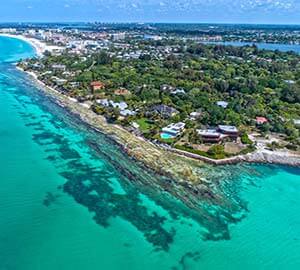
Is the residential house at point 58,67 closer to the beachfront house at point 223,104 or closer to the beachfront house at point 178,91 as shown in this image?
the beachfront house at point 178,91

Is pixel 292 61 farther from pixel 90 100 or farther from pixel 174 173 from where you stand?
pixel 174 173

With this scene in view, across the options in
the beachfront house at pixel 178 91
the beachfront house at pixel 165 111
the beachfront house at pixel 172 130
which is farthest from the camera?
the beachfront house at pixel 178 91

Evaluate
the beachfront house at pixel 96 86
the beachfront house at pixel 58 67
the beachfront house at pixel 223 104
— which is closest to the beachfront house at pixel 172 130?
the beachfront house at pixel 223 104

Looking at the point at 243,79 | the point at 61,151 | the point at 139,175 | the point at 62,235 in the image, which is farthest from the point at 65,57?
the point at 62,235

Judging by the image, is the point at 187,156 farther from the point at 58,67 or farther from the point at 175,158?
the point at 58,67

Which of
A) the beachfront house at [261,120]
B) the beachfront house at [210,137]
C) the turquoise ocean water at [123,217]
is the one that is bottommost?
the turquoise ocean water at [123,217]

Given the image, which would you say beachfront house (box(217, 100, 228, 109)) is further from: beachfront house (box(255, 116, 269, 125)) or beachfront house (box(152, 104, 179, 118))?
beachfront house (box(152, 104, 179, 118))

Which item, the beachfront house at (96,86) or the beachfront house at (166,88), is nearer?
the beachfront house at (166,88)

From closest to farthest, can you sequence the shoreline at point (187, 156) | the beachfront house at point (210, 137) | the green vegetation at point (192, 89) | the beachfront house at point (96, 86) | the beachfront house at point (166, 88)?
the shoreline at point (187, 156), the beachfront house at point (210, 137), the green vegetation at point (192, 89), the beachfront house at point (166, 88), the beachfront house at point (96, 86)
